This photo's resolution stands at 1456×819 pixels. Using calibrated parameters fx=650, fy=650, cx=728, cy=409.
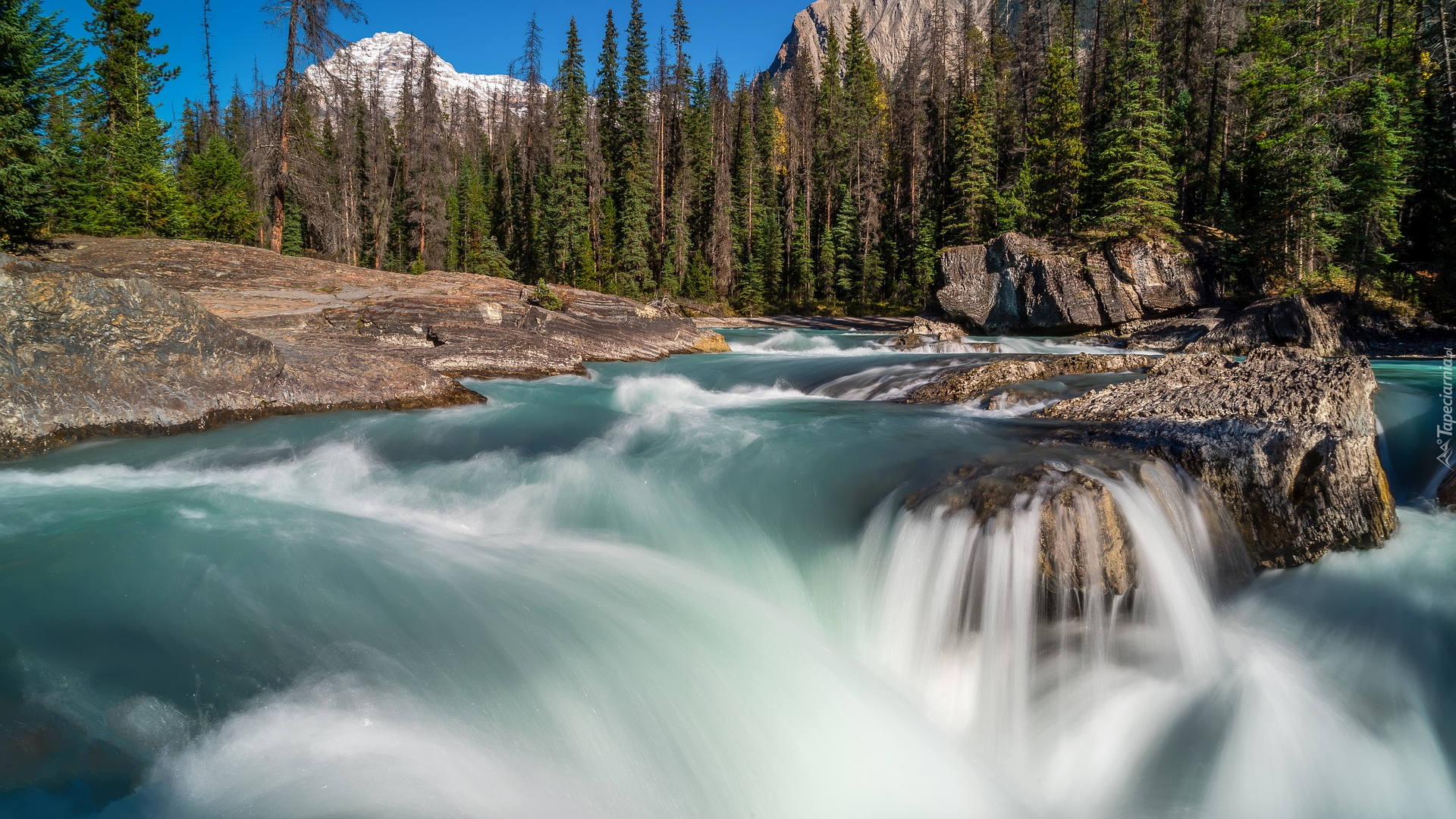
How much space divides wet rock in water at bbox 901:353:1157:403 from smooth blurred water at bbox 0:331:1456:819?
326cm

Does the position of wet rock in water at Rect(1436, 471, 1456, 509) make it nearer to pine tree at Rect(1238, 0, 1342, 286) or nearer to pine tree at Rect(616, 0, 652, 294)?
pine tree at Rect(1238, 0, 1342, 286)

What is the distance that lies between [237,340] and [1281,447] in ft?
34.1

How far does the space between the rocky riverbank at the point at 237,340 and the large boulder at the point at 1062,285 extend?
15.2 metres

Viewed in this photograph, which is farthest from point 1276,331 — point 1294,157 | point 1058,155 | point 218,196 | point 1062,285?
point 218,196

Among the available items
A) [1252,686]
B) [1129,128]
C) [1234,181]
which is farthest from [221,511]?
[1234,181]

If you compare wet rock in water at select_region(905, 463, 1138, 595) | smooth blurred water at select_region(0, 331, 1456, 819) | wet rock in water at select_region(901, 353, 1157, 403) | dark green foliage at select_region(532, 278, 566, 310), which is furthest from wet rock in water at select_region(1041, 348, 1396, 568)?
dark green foliage at select_region(532, 278, 566, 310)

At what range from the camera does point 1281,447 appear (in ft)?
16.1

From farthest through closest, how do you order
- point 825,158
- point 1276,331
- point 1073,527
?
point 825,158 < point 1276,331 < point 1073,527

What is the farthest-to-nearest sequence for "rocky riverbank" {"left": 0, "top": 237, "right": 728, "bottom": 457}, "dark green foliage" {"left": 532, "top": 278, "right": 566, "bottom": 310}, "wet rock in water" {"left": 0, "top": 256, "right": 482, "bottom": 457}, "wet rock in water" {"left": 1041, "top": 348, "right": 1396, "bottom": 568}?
1. "dark green foliage" {"left": 532, "top": 278, "right": 566, "bottom": 310}
2. "rocky riverbank" {"left": 0, "top": 237, "right": 728, "bottom": 457}
3. "wet rock in water" {"left": 0, "top": 256, "right": 482, "bottom": 457}
4. "wet rock in water" {"left": 1041, "top": 348, "right": 1396, "bottom": 568}

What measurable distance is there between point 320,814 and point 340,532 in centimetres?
309

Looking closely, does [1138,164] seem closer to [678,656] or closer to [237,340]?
[678,656]

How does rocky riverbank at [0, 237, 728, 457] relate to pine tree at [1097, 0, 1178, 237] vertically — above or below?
below

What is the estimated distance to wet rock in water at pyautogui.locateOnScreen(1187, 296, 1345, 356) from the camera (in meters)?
16.1

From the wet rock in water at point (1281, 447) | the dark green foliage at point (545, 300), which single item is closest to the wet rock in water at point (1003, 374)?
the wet rock in water at point (1281, 447)
